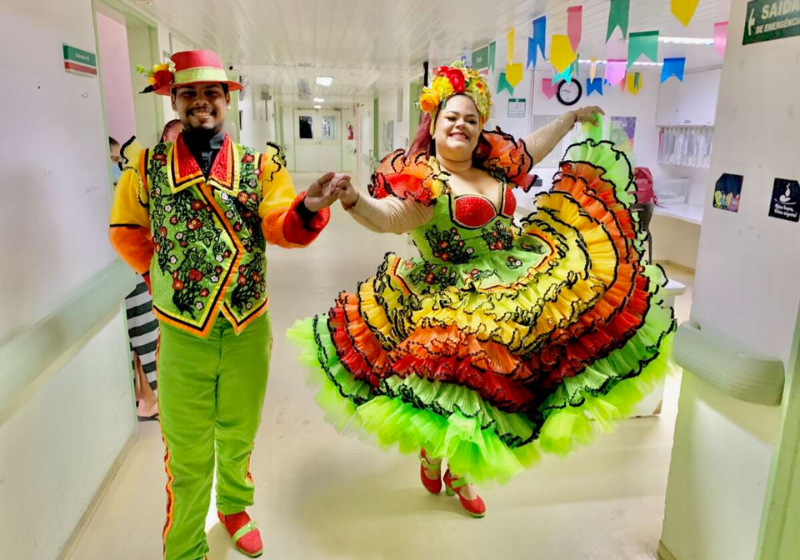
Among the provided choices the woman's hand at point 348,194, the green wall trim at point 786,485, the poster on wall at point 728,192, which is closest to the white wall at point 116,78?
the woman's hand at point 348,194

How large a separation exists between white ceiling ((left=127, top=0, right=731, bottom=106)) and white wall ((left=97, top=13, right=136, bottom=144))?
303 mm

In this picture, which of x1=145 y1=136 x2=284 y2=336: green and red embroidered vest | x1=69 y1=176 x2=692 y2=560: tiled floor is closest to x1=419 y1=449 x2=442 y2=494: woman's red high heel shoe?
x1=69 y1=176 x2=692 y2=560: tiled floor

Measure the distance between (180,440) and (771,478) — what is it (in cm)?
172

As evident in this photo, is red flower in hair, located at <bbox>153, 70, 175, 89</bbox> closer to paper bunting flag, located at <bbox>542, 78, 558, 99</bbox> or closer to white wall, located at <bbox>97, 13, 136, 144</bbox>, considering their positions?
white wall, located at <bbox>97, 13, 136, 144</bbox>

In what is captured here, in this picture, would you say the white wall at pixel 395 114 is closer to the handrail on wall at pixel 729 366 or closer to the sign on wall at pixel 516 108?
the sign on wall at pixel 516 108

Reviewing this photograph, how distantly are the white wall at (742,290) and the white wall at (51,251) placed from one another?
208 centimetres

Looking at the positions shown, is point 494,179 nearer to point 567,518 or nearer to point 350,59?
point 567,518

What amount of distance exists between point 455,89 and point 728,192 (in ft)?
3.09

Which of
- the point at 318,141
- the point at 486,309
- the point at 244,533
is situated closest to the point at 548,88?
the point at 486,309

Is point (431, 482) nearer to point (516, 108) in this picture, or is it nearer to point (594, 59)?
point (594, 59)

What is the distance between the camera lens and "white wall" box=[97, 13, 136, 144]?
12.2ft

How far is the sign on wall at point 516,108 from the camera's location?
7.25 metres

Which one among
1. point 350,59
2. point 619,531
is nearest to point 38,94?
point 619,531

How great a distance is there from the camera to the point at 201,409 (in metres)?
1.93
